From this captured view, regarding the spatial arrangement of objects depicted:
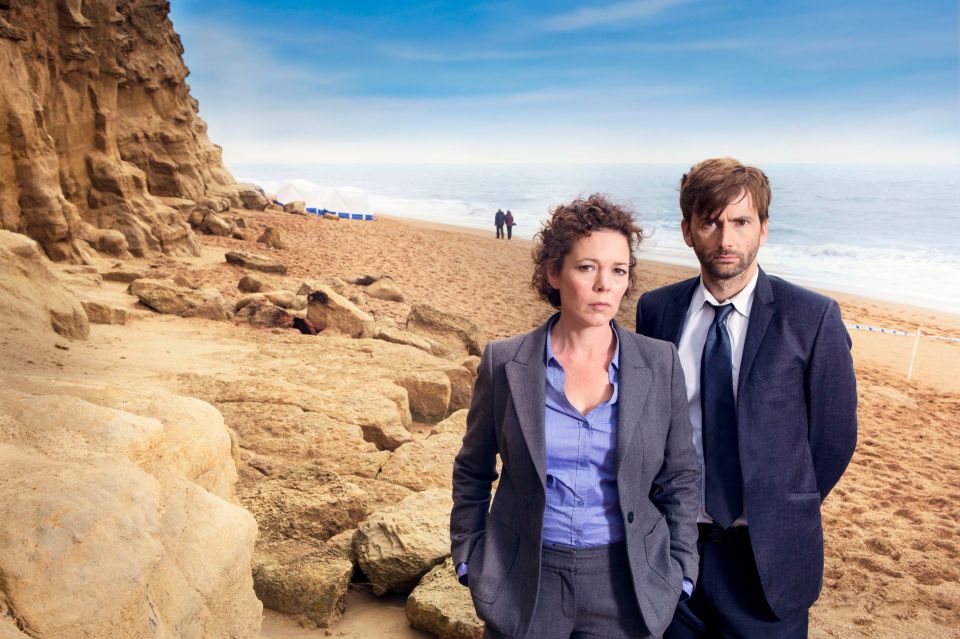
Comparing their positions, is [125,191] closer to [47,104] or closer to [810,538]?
[47,104]

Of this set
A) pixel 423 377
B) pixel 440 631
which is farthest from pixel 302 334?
pixel 440 631

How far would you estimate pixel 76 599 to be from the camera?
6.62ft

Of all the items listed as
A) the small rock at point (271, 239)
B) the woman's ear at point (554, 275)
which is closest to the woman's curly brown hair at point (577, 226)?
the woman's ear at point (554, 275)

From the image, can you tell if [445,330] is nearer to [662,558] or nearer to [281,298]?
[281,298]

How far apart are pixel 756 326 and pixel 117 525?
195cm

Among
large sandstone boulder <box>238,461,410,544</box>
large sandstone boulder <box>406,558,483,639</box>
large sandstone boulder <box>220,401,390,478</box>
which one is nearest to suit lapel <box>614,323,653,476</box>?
large sandstone boulder <box>406,558,483,639</box>

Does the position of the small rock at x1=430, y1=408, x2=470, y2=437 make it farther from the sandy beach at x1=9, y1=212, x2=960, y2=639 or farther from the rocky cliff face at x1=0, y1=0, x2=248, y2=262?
the rocky cliff face at x1=0, y1=0, x2=248, y2=262

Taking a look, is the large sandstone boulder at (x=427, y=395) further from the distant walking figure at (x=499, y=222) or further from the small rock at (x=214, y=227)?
the distant walking figure at (x=499, y=222)

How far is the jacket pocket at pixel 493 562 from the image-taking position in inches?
77.9

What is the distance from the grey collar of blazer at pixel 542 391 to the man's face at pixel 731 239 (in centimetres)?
38

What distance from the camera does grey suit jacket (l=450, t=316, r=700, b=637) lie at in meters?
1.92

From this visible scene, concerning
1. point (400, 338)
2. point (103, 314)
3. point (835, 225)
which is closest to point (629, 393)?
point (400, 338)

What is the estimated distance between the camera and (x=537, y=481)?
1.92 metres

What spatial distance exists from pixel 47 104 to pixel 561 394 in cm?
1434
